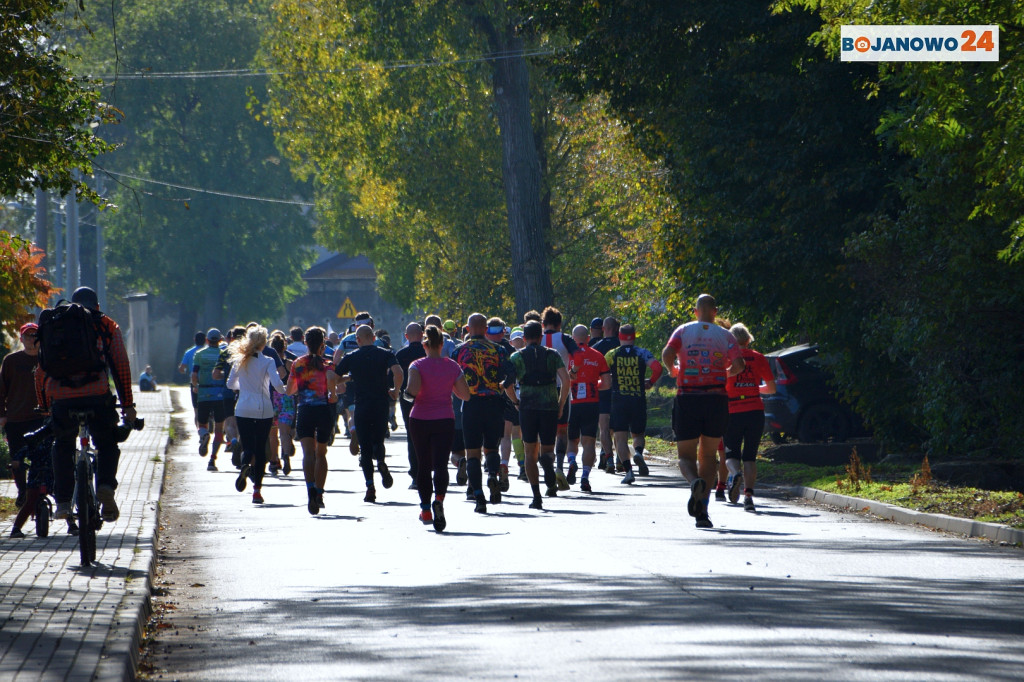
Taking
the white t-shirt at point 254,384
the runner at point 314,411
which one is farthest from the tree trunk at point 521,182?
the runner at point 314,411

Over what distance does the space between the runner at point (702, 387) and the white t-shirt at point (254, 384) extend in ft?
15.6

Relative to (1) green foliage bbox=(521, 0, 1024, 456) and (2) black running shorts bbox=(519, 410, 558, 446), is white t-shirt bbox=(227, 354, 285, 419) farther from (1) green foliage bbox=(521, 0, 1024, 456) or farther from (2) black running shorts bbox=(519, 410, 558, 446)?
(1) green foliage bbox=(521, 0, 1024, 456)

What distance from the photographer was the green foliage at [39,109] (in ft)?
41.3

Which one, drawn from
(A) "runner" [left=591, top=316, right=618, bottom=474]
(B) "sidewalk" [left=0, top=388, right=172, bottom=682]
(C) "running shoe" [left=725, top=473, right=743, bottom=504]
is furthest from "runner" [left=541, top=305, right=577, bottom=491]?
(B) "sidewalk" [left=0, top=388, right=172, bottom=682]

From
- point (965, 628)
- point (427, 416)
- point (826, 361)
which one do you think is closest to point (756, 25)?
point (826, 361)

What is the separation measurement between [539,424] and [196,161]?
59.5 meters

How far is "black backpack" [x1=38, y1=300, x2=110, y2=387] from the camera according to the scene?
10086 mm

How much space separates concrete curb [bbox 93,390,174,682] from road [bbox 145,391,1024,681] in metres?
0.17

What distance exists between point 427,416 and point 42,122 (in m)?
4.26

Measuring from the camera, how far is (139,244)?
241ft

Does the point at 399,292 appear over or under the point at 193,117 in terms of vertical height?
under

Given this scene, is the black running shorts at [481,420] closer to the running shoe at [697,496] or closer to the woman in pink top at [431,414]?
the woman in pink top at [431,414]

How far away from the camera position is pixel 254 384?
1622 centimetres

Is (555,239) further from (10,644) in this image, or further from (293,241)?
(293,241)
